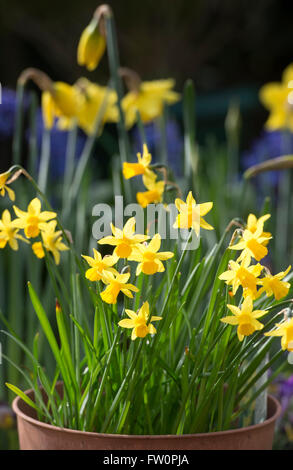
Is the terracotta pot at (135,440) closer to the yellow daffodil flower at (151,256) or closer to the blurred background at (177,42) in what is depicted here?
the yellow daffodil flower at (151,256)

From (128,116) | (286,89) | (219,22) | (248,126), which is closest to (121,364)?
(128,116)

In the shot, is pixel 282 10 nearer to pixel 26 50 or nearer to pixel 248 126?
pixel 248 126

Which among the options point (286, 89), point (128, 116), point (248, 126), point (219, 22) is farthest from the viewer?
point (219, 22)

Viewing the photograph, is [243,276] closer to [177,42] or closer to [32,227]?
[32,227]

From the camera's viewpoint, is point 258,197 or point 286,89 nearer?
point 286,89

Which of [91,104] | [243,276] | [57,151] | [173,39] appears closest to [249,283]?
[243,276]

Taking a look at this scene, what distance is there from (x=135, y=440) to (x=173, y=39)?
163 inches

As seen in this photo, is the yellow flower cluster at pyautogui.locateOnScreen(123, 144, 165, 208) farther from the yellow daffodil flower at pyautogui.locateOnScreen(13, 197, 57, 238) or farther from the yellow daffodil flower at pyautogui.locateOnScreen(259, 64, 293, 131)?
the yellow daffodil flower at pyautogui.locateOnScreen(259, 64, 293, 131)

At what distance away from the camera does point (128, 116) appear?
52.1 inches

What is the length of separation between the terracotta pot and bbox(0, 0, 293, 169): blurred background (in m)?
3.51

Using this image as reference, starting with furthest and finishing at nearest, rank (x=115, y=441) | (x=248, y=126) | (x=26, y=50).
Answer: (x=26, y=50) < (x=248, y=126) < (x=115, y=441)

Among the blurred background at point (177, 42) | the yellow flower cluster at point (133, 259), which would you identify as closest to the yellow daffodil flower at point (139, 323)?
the yellow flower cluster at point (133, 259)

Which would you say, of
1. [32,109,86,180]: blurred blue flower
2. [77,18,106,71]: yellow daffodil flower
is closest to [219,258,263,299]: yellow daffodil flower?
[77,18,106,71]: yellow daffodil flower
